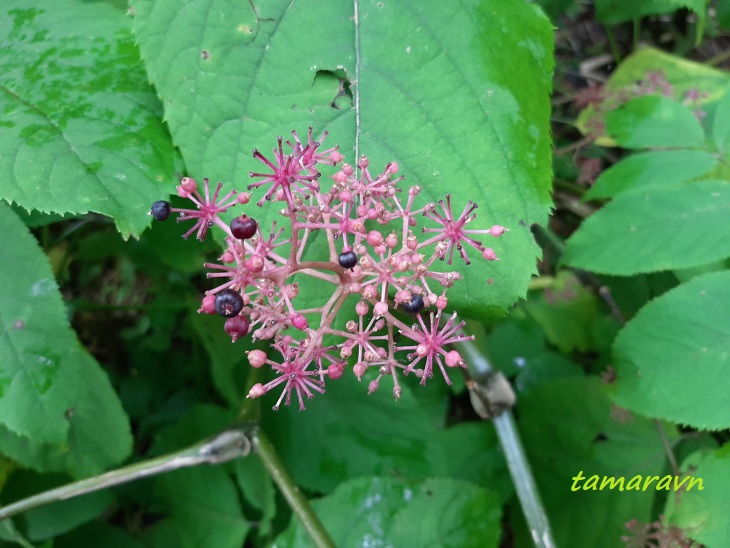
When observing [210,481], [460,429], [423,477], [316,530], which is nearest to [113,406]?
[210,481]

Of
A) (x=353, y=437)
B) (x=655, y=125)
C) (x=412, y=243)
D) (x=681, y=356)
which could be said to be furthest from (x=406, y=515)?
(x=655, y=125)

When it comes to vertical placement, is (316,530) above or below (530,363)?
above

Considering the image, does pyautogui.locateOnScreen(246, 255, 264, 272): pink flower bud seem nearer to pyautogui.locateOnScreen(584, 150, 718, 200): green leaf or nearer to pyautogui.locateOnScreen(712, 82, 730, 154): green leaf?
pyautogui.locateOnScreen(584, 150, 718, 200): green leaf

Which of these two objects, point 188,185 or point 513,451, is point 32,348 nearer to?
point 188,185

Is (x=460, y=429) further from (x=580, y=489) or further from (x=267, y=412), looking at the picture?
(x=267, y=412)

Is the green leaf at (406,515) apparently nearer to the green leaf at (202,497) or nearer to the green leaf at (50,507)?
the green leaf at (202,497)
